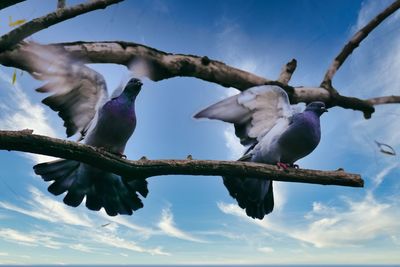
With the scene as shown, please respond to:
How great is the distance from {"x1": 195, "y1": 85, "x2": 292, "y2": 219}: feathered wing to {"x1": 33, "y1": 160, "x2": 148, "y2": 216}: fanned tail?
1104 mm

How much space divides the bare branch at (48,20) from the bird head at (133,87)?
46.0 inches

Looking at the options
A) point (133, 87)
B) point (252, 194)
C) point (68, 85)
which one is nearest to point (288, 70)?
point (252, 194)

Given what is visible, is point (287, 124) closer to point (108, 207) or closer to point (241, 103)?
point (241, 103)

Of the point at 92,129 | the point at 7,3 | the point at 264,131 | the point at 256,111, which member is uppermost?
the point at 256,111

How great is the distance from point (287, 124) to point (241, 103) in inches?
23.2

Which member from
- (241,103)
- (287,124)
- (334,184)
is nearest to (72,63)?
(241,103)

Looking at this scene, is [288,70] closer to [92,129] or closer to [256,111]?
[256,111]

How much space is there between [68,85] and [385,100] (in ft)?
14.8

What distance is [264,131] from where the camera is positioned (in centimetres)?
542

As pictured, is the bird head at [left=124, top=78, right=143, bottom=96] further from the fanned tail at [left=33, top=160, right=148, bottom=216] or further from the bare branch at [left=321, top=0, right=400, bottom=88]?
the bare branch at [left=321, top=0, right=400, bottom=88]

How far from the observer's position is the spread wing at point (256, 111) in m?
5.30

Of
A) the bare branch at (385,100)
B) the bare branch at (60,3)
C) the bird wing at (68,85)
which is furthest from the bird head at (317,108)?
the bare branch at (60,3)

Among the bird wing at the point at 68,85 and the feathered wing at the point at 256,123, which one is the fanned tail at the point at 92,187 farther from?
the feathered wing at the point at 256,123

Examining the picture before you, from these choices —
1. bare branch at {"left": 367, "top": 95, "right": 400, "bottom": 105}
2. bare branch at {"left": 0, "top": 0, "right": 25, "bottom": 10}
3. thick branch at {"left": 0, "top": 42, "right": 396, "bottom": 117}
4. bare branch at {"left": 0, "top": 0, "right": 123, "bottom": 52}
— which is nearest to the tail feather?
thick branch at {"left": 0, "top": 42, "right": 396, "bottom": 117}
